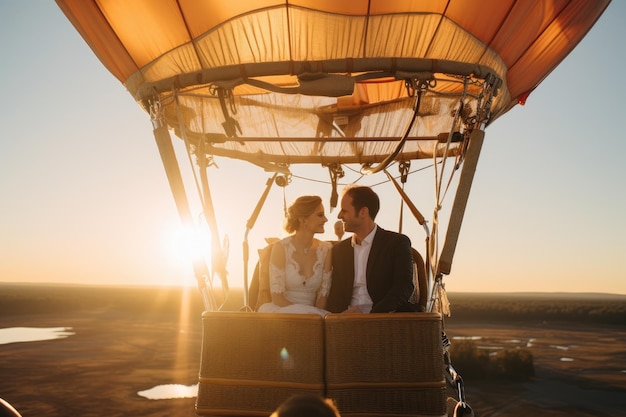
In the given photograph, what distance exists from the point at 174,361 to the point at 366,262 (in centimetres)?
9214

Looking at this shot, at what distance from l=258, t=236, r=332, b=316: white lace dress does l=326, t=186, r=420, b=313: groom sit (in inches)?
4.3

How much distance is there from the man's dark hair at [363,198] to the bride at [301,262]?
302 millimetres

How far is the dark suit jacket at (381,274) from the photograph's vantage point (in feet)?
16.1

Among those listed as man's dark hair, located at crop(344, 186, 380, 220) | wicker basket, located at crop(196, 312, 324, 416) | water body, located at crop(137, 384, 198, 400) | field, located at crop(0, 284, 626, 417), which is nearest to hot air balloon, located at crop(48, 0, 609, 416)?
wicker basket, located at crop(196, 312, 324, 416)

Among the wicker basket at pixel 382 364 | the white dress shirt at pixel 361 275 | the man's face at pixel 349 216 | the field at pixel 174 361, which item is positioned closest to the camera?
the wicker basket at pixel 382 364

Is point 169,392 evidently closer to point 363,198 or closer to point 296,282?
point 296,282

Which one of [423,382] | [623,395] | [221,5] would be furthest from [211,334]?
[623,395]

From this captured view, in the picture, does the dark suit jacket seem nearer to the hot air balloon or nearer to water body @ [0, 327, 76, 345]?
the hot air balloon

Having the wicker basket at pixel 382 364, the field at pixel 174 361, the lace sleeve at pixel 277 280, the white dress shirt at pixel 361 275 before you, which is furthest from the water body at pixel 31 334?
the wicker basket at pixel 382 364

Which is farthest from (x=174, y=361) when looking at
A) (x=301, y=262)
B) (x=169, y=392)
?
(x=301, y=262)

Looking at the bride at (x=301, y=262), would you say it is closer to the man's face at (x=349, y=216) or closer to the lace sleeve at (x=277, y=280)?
the lace sleeve at (x=277, y=280)

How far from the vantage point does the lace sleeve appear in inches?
207

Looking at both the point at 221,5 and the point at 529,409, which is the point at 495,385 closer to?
the point at 529,409

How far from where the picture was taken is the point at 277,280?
17.3 feet
